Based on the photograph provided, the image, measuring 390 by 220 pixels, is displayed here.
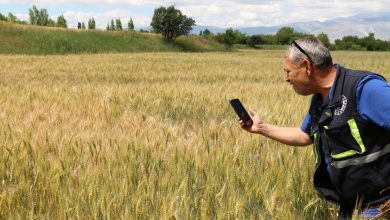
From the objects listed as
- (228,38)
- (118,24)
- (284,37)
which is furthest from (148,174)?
(284,37)

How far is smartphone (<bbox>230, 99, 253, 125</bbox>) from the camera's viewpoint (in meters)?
2.60

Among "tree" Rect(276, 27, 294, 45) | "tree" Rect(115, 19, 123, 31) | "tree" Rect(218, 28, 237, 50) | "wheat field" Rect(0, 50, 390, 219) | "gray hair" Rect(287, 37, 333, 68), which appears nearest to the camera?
"wheat field" Rect(0, 50, 390, 219)

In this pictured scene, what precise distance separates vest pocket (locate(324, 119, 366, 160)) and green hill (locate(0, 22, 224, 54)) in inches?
1379

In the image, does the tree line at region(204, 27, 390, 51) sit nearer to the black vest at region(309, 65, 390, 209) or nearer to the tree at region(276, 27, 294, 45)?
the tree at region(276, 27, 294, 45)

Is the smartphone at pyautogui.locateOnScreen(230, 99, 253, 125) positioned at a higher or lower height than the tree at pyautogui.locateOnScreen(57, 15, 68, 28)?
lower

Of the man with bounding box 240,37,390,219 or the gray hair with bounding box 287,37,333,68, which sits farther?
the gray hair with bounding box 287,37,333,68

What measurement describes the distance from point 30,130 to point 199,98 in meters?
2.82

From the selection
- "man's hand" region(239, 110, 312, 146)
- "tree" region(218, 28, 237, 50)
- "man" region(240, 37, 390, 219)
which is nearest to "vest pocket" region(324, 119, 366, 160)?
"man" region(240, 37, 390, 219)

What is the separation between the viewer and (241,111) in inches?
103

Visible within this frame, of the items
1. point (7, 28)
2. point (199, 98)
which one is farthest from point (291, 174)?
point (7, 28)

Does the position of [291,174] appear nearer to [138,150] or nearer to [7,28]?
[138,150]

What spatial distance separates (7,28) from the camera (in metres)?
39.9

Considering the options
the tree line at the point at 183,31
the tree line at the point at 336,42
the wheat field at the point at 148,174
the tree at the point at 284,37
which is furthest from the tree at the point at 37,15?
the wheat field at the point at 148,174

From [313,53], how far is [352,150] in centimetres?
52
